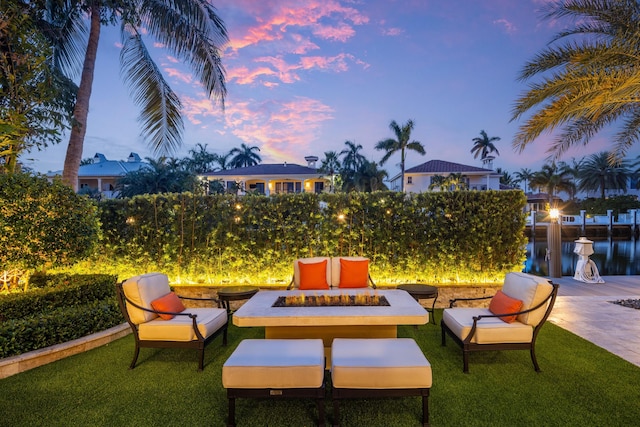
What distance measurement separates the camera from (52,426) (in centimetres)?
258

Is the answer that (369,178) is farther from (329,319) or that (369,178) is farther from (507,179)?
(507,179)

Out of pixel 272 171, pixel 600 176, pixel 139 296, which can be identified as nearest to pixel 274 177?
pixel 272 171

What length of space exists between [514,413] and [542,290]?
139cm

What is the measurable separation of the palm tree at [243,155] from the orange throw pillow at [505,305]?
39.1m

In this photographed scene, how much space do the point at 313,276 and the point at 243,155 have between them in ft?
123

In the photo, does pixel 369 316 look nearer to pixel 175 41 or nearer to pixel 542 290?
pixel 542 290

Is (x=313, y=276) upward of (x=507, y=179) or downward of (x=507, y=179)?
downward

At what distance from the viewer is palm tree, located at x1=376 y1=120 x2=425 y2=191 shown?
2470 cm

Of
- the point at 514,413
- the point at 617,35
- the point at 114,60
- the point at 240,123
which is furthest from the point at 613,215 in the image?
the point at 114,60

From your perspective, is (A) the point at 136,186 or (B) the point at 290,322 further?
(A) the point at 136,186

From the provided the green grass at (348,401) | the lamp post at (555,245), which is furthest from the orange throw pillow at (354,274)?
the lamp post at (555,245)

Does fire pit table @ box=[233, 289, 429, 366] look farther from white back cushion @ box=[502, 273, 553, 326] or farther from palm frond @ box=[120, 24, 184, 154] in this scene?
palm frond @ box=[120, 24, 184, 154]

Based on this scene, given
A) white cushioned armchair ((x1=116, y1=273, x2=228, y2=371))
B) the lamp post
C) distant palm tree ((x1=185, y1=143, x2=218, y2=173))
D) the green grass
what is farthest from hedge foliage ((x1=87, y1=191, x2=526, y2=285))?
distant palm tree ((x1=185, y1=143, x2=218, y2=173))

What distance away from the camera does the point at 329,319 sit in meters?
3.23
